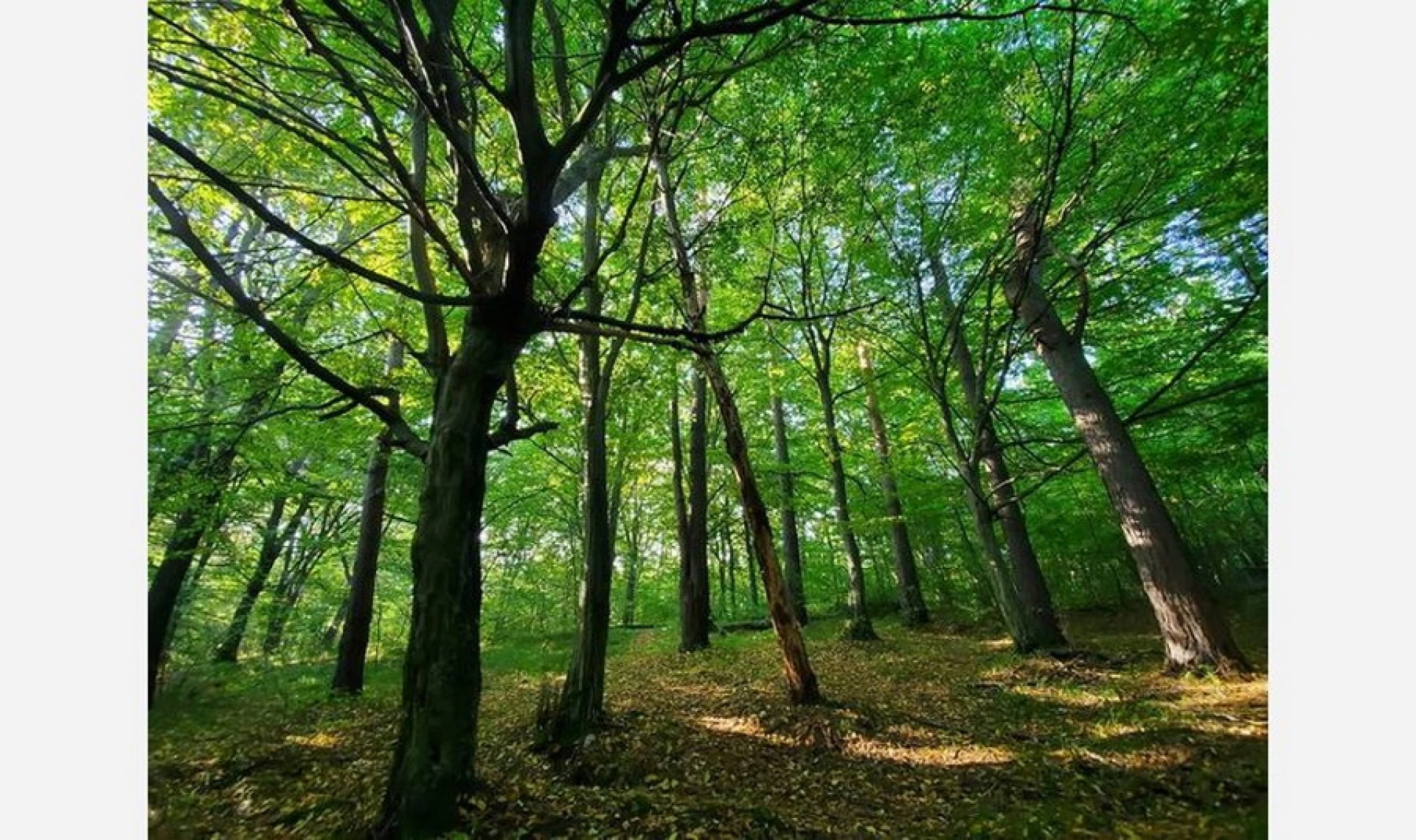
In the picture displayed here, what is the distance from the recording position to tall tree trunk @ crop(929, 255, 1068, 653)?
5.46 m

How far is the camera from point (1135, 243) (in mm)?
3666

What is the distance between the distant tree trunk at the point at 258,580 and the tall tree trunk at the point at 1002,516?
704 centimetres

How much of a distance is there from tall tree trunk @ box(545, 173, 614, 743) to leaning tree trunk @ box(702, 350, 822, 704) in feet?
3.39

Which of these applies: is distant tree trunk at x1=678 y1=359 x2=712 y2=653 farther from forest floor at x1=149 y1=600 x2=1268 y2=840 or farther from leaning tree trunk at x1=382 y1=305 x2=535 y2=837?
leaning tree trunk at x1=382 y1=305 x2=535 y2=837

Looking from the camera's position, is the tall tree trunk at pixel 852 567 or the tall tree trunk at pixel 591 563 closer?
the tall tree trunk at pixel 591 563

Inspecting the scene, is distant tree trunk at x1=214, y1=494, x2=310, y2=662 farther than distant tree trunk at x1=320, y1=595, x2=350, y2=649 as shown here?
No

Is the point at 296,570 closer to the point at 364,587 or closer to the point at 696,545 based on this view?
the point at 364,587

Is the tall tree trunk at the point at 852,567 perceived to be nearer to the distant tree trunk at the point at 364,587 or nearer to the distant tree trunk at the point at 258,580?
the distant tree trunk at the point at 364,587

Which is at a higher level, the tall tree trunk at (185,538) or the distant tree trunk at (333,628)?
the tall tree trunk at (185,538)

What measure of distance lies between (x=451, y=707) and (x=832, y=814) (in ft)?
6.23

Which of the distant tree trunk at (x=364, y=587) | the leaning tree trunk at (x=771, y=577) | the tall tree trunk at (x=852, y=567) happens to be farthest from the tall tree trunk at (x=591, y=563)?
the tall tree trunk at (x=852, y=567)

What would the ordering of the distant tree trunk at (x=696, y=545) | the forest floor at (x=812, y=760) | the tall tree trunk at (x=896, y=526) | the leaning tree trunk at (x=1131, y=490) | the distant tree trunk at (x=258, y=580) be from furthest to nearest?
the tall tree trunk at (x=896, y=526)
the distant tree trunk at (x=696, y=545)
the distant tree trunk at (x=258, y=580)
the leaning tree trunk at (x=1131, y=490)
the forest floor at (x=812, y=760)

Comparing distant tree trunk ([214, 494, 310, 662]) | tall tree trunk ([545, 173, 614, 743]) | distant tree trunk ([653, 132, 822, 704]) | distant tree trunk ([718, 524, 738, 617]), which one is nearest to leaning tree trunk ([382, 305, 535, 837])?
tall tree trunk ([545, 173, 614, 743])

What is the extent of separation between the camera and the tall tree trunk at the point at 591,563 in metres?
3.66
